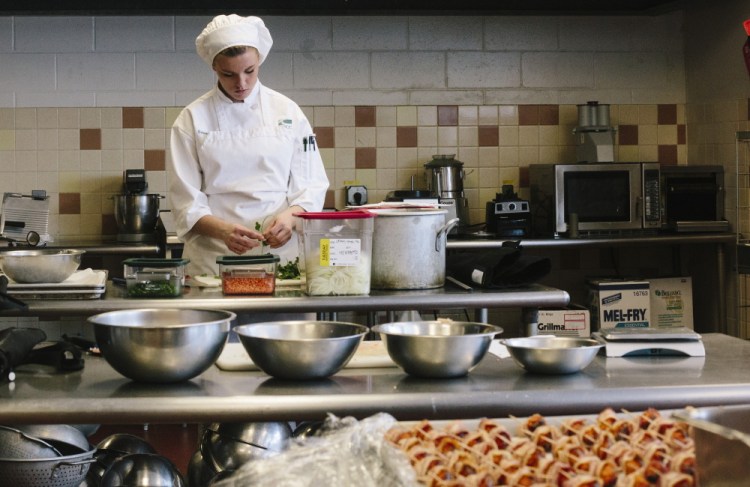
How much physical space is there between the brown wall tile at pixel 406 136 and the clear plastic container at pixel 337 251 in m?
3.18

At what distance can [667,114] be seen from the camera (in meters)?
6.04

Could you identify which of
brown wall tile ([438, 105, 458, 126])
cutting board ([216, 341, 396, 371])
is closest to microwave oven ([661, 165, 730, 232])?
brown wall tile ([438, 105, 458, 126])

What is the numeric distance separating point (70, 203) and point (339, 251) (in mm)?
3489

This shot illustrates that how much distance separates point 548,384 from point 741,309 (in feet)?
12.6

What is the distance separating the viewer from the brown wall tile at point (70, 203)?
223 inches

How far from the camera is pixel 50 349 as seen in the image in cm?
215

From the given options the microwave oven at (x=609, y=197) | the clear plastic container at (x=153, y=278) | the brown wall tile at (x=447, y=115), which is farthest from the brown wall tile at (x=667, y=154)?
the clear plastic container at (x=153, y=278)

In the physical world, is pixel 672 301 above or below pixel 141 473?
above

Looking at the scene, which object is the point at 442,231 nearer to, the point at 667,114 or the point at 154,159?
the point at 154,159

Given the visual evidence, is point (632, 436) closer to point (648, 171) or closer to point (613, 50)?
point (648, 171)

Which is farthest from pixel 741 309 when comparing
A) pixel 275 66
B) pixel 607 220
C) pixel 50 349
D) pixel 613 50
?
pixel 50 349

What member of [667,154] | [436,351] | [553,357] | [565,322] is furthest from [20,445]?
[667,154]

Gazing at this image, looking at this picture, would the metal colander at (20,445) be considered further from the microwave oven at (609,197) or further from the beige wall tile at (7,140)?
the beige wall tile at (7,140)

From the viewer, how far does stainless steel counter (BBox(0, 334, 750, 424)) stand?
5.92ft
